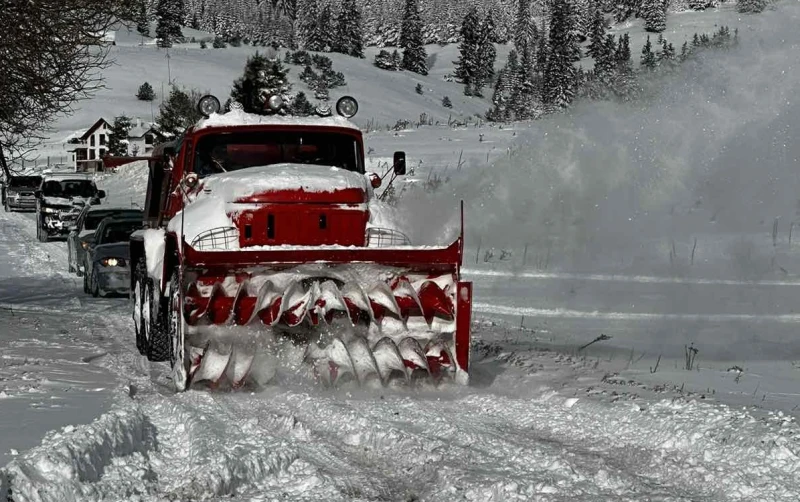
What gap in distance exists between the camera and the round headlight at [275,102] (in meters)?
9.66

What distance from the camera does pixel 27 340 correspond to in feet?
34.0

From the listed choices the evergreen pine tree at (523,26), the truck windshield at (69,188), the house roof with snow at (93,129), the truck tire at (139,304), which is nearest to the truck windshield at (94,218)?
the truck windshield at (69,188)

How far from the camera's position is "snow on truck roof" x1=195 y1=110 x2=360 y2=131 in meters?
9.48

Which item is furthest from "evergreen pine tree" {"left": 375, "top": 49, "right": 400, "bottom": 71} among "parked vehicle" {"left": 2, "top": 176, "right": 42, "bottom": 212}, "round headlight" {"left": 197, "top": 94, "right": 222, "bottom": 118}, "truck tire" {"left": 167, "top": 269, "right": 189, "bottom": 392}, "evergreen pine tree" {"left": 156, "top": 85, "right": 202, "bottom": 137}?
"truck tire" {"left": 167, "top": 269, "right": 189, "bottom": 392}

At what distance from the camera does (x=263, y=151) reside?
31.0 feet

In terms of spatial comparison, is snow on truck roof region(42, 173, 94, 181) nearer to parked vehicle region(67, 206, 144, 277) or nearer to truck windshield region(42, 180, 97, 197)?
truck windshield region(42, 180, 97, 197)

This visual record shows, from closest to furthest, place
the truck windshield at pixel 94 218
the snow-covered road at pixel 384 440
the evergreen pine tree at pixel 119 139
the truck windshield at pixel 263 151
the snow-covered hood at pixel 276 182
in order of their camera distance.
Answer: the snow-covered road at pixel 384 440 < the snow-covered hood at pixel 276 182 < the truck windshield at pixel 263 151 < the truck windshield at pixel 94 218 < the evergreen pine tree at pixel 119 139

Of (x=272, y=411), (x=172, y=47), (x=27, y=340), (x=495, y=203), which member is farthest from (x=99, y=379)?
(x=172, y=47)

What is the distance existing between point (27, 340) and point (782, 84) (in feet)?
46.5

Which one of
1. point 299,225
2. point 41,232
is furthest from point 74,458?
point 41,232

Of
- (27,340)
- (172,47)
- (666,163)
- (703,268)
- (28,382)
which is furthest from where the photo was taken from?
(172,47)

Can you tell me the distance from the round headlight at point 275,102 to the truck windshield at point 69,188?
20.4 m

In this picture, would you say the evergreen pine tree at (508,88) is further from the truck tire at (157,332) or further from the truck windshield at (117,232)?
the truck tire at (157,332)

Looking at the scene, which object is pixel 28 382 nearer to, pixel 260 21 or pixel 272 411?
pixel 272 411
